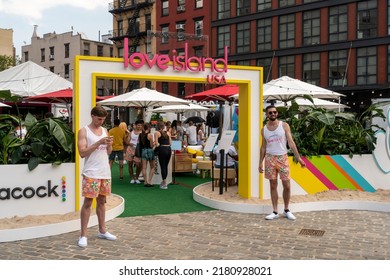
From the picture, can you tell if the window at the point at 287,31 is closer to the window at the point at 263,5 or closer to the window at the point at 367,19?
the window at the point at 263,5

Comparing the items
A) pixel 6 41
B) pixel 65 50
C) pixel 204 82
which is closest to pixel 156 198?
pixel 204 82

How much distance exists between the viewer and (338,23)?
32406 millimetres

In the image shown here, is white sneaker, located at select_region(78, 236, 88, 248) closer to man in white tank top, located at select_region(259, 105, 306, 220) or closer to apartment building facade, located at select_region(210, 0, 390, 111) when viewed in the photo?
man in white tank top, located at select_region(259, 105, 306, 220)

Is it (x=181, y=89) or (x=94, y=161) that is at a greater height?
(x=181, y=89)

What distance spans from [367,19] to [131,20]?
25385mm

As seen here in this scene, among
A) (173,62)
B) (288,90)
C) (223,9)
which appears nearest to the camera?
(173,62)

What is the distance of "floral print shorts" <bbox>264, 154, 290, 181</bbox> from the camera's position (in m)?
7.32

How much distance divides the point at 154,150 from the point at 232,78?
330 centimetres

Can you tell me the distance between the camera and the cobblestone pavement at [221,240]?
540cm

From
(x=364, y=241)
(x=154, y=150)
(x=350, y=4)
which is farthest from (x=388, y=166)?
(x=350, y=4)

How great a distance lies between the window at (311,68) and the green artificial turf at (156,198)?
24136mm

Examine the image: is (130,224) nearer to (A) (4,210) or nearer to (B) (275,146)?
(A) (4,210)

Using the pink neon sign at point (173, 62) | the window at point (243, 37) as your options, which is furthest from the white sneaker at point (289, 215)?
the window at point (243, 37)

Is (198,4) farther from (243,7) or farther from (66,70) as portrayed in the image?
(66,70)
